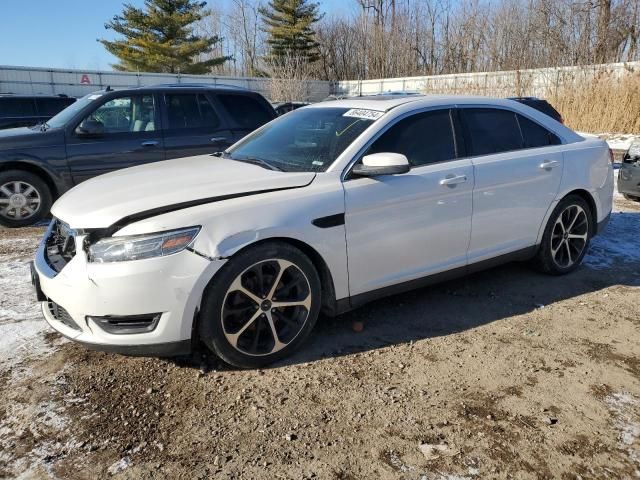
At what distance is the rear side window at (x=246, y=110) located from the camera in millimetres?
7562

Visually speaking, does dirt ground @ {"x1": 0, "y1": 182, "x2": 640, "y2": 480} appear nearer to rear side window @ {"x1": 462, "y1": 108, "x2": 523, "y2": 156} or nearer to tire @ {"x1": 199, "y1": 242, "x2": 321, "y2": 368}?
tire @ {"x1": 199, "y1": 242, "x2": 321, "y2": 368}

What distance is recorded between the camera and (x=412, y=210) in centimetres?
359

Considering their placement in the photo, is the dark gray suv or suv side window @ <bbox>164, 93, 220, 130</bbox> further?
suv side window @ <bbox>164, 93, 220, 130</bbox>

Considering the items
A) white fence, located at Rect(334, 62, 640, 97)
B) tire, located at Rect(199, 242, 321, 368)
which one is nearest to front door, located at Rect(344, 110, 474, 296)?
tire, located at Rect(199, 242, 321, 368)

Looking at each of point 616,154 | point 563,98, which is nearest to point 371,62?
point 563,98

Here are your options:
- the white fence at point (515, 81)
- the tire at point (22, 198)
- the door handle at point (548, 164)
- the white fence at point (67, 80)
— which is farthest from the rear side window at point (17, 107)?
the white fence at point (515, 81)

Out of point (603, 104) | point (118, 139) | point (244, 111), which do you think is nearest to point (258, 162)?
point (118, 139)

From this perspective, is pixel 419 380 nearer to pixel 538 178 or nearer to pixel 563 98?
pixel 538 178

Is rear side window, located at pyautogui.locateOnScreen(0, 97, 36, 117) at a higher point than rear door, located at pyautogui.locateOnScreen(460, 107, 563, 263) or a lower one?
higher

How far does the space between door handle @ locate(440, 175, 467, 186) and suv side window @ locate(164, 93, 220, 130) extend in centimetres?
449

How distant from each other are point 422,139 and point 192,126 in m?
4.32

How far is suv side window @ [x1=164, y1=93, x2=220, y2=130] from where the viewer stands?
7145 mm

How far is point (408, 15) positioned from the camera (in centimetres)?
4512

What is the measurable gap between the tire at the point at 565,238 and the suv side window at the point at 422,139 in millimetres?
1377
